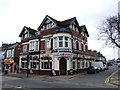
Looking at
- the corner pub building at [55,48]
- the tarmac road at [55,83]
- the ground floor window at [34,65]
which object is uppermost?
the corner pub building at [55,48]

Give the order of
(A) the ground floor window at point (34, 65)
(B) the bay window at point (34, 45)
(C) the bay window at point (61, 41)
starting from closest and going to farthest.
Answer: (C) the bay window at point (61, 41)
(A) the ground floor window at point (34, 65)
(B) the bay window at point (34, 45)

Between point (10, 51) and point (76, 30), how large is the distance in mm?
20426

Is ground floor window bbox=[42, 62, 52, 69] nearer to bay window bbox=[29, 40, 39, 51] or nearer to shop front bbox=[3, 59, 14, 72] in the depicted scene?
bay window bbox=[29, 40, 39, 51]

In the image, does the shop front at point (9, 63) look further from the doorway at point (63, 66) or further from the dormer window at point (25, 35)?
the doorway at point (63, 66)

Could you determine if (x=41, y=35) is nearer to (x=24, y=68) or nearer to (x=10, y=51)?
(x=24, y=68)

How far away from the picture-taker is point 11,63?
97.1 feet

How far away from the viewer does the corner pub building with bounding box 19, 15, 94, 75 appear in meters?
20.0

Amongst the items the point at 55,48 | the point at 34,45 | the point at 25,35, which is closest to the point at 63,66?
the point at 55,48

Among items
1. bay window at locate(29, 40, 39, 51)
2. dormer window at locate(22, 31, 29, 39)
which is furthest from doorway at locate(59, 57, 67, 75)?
dormer window at locate(22, 31, 29, 39)

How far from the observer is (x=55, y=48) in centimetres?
2027

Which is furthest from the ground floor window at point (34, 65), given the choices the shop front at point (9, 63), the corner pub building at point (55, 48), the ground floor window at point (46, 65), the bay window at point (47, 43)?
the shop front at point (9, 63)

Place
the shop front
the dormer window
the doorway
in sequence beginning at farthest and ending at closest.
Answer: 1. the shop front
2. the dormer window
3. the doorway

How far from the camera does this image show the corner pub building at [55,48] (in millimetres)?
19953

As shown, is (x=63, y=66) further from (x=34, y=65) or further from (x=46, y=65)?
(x=34, y=65)
